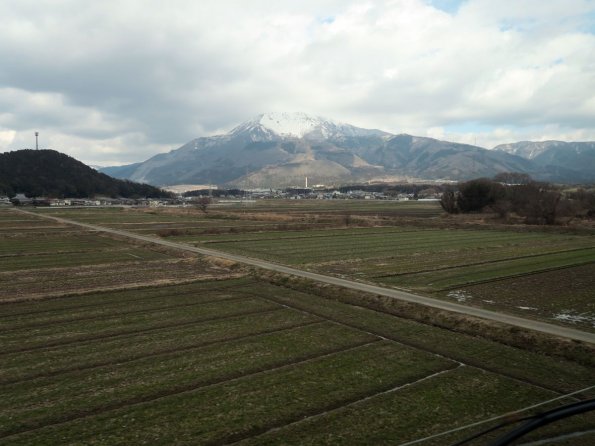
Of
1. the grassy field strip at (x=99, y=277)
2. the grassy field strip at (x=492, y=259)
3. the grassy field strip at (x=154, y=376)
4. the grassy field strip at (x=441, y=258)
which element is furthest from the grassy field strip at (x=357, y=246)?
the grassy field strip at (x=154, y=376)

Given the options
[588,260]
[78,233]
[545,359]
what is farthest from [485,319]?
[78,233]

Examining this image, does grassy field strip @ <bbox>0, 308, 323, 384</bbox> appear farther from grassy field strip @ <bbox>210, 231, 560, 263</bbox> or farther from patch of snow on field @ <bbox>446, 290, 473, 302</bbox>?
grassy field strip @ <bbox>210, 231, 560, 263</bbox>

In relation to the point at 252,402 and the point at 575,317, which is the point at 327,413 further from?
the point at 575,317

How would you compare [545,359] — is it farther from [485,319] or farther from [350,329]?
[350,329]

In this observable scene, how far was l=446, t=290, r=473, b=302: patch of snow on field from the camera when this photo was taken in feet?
94.9

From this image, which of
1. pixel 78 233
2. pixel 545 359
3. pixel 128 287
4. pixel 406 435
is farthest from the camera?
pixel 78 233

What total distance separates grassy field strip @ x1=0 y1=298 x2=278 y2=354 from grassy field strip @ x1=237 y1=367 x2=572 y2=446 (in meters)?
12.6

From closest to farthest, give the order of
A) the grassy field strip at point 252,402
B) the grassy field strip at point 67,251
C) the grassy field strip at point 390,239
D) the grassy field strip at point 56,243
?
the grassy field strip at point 252,402, the grassy field strip at point 67,251, the grassy field strip at point 56,243, the grassy field strip at point 390,239

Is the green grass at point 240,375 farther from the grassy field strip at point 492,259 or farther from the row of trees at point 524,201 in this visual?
the row of trees at point 524,201

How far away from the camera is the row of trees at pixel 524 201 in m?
94.9

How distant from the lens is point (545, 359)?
62.1ft

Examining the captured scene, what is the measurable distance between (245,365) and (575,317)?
1820 cm

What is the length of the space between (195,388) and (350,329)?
31.9 ft

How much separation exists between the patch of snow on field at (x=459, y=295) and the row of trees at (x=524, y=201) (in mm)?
74106
